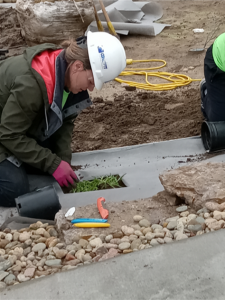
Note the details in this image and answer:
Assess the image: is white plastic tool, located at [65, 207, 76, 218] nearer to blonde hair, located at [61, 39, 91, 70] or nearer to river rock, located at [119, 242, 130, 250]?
river rock, located at [119, 242, 130, 250]

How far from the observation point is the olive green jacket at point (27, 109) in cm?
270

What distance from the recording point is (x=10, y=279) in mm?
1811

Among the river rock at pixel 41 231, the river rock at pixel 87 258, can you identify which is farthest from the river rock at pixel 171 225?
the river rock at pixel 41 231

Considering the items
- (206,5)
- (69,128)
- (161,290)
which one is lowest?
(206,5)

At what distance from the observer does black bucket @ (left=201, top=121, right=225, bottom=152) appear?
3648 mm

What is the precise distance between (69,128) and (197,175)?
1.37 meters

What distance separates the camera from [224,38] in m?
3.80

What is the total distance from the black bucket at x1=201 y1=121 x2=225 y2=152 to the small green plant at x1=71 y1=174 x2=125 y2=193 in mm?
972

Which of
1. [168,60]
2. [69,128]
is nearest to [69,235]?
[69,128]

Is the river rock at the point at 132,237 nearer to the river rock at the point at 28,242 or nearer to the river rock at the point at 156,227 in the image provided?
the river rock at the point at 156,227

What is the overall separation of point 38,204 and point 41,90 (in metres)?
0.80

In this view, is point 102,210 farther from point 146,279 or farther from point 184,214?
point 146,279

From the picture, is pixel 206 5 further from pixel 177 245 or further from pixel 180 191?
pixel 177 245

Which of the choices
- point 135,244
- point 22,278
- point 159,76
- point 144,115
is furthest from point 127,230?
Answer: point 159,76
